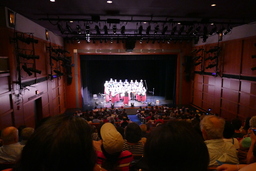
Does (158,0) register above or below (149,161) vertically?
above


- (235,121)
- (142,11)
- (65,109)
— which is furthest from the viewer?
(65,109)

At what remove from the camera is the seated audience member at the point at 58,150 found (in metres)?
0.69

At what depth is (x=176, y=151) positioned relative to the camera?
76cm

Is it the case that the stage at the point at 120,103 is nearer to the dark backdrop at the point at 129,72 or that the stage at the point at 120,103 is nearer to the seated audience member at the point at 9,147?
the dark backdrop at the point at 129,72

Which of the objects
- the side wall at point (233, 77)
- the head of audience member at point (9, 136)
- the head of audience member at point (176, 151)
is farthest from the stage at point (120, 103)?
the head of audience member at point (176, 151)

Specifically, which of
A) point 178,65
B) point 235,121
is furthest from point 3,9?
point 178,65

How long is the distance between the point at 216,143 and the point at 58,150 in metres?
1.64

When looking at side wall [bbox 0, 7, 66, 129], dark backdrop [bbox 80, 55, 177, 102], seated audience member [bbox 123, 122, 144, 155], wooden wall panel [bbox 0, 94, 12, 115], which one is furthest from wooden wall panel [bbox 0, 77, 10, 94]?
dark backdrop [bbox 80, 55, 177, 102]

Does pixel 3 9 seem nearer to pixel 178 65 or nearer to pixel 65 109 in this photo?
pixel 65 109

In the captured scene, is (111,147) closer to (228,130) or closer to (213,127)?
(213,127)

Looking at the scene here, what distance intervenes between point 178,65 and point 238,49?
4.42 m

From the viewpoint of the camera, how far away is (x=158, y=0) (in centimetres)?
466

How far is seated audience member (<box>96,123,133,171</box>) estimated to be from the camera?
5.85 feet

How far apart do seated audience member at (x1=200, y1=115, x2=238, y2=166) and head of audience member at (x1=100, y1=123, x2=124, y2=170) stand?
0.87 metres
